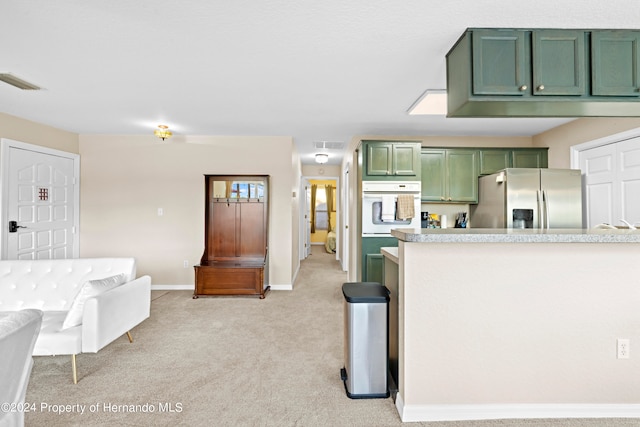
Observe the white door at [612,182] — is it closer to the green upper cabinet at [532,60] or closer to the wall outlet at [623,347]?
the wall outlet at [623,347]

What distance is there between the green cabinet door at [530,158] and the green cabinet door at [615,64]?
2703 millimetres

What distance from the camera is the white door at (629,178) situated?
10.5ft

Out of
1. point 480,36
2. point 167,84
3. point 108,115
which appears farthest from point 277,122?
point 480,36

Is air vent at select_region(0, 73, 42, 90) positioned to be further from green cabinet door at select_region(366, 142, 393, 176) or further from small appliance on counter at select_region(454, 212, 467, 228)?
Result: small appliance on counter at select_region(454, 212, 467, 228)

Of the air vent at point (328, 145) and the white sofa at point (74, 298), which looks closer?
the white sofa at point (74, 298)

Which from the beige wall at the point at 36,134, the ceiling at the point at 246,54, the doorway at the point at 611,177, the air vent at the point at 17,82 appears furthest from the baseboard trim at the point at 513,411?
the beige wall at the point at 36,134

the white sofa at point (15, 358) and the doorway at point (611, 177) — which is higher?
the doorway at point (611, 177)

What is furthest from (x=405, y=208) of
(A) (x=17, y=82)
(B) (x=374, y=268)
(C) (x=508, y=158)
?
(A) (x=17, y=82)

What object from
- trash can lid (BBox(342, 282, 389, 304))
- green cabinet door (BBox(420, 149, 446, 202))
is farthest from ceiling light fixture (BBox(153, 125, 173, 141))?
green cabinet door (BBox(420, 149, 446, 202))

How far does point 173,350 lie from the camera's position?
2838 mm

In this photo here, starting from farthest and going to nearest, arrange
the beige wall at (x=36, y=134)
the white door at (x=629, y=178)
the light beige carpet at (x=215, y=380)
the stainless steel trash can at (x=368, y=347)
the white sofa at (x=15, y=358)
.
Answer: the beige wall at (x=36, y=134) → the white door at (x=629, y=178) → the stainless steel trash can at (x=368, y=347) → the light beige carpet at (x=215, y=380) → the white sofa at (x=15, y=358)

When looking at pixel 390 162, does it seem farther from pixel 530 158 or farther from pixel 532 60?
pixel 532 60

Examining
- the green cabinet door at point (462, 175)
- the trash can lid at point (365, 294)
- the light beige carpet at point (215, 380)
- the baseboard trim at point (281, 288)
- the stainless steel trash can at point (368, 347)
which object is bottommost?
the light beige carpet at point (215, 380)

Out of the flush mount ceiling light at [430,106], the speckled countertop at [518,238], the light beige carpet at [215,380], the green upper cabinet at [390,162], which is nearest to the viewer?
the speckled countertop at [518,238]
